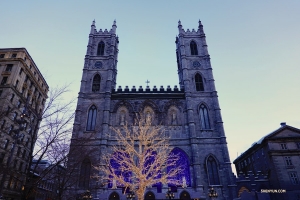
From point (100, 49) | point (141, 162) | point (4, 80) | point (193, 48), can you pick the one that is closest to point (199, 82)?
point (193, 48)

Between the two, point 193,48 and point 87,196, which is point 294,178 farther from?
point 87,196

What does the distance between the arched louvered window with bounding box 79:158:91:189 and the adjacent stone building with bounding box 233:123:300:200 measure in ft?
64.4

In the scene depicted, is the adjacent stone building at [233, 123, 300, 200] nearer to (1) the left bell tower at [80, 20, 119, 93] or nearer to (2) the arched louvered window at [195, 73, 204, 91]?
(2) the arched louvered window at [195, 73, 204, 91]

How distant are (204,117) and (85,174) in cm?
1909

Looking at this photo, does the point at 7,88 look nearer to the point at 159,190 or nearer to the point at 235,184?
the point at 159,190

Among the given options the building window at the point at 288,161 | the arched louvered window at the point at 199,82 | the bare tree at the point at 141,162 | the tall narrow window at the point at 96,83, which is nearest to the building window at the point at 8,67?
the tall narrow window at the point at 96,83

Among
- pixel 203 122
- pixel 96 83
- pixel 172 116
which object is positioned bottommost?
pixel 203 122

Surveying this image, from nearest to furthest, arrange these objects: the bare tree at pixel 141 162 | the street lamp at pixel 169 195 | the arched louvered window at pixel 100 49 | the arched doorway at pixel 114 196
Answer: the bare tree at pixel 141 162 < the street lamp at pixel 169 195 < the arched doorway at pixel 114 196 < the arched louvered window at pixel 100 49

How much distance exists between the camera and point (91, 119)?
1331 inches

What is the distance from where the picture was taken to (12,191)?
3197 cm

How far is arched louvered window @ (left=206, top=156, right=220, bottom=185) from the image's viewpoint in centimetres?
2945

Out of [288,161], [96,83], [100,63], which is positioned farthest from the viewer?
[100,63]

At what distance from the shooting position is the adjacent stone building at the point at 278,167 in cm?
2953

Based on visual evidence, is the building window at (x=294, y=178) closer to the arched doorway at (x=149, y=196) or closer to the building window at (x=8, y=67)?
the arched doorway at (x=149, y=196)
